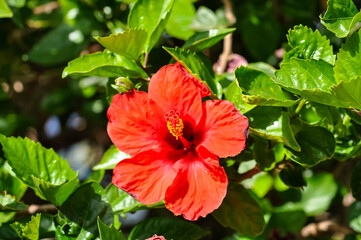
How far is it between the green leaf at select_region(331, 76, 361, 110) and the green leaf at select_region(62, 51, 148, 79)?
0.49m

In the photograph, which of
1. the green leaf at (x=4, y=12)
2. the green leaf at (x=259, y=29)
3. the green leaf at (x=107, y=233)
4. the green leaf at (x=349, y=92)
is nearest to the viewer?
the green leaf at (x=349, y=92)

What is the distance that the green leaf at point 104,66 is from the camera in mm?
1180

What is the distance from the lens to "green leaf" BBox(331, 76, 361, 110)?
924 millimetres

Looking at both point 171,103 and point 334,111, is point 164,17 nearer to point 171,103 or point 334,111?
point 171,103

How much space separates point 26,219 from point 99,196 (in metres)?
0.20

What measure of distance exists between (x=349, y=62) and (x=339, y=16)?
13cm

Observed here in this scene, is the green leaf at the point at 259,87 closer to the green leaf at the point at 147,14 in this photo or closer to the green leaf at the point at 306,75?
the green leaf at the point at 306,75

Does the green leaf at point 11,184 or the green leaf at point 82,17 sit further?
the green leaf at point 82,17

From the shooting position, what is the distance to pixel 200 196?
3.34 ft

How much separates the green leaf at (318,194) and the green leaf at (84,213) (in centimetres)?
103

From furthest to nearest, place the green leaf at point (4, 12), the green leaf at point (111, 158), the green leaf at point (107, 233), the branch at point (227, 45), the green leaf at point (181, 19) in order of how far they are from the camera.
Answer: the green leaf at point (181, 19)
the branch at point (227, 45)
the green leaf at point (4, 12)
the green leaf at point (111, 158)
the green leaf at point (107, 233)

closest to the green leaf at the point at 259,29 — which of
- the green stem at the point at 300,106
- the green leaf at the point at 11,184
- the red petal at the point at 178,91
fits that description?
Result: the green stem at the point at 300,106

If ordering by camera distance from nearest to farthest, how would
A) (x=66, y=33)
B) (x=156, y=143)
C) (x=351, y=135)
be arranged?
(x=156, y=143), (x=351, y=135), (x=66, y=33)

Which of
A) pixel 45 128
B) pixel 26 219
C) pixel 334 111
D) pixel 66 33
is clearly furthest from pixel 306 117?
pixel 45 128
